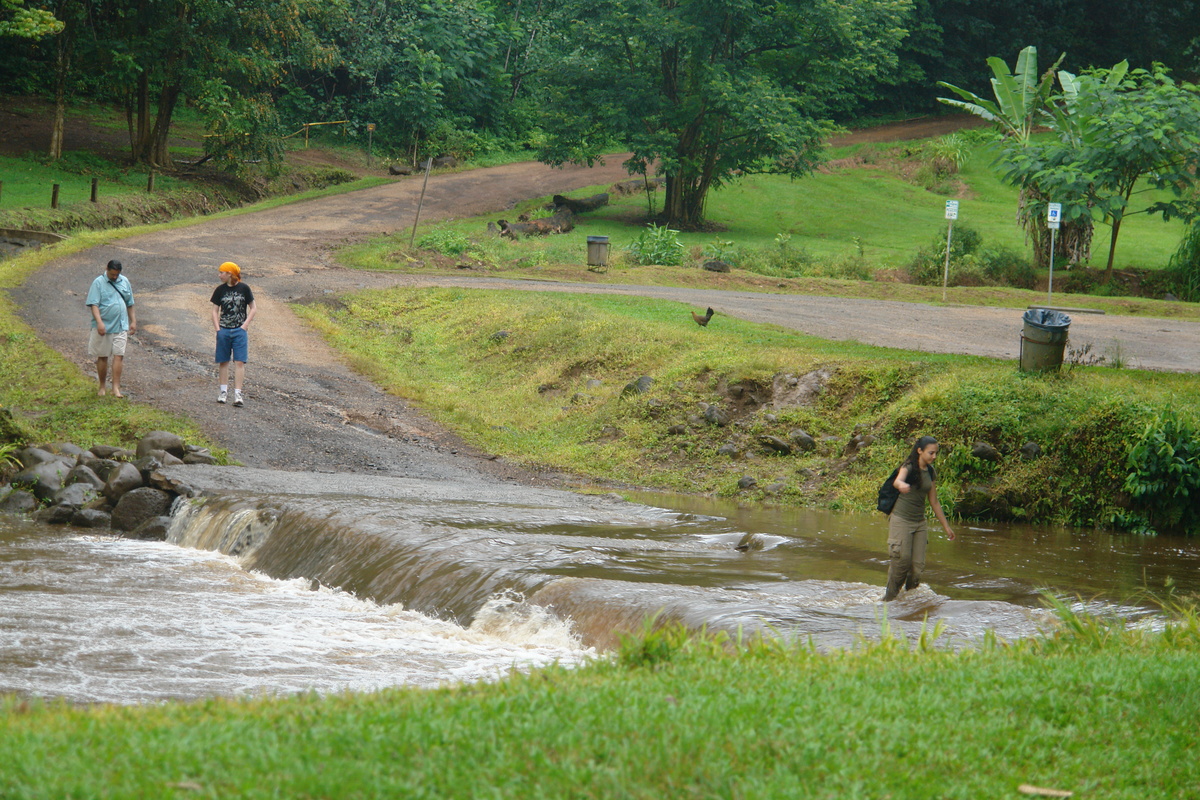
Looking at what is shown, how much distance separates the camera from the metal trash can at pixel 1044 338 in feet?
46.0

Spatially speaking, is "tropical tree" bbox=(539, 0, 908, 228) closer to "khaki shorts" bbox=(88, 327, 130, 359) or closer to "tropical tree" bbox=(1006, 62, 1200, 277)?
"tropical tree" bbox=(1006, 62, 1200, 277)

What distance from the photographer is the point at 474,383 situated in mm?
20281

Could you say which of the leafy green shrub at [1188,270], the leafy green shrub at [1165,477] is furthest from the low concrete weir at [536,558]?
the leafy green shrub at [1188,270]

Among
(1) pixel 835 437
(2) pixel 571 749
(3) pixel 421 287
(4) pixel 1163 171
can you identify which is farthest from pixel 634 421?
(4) pixel 1163 171

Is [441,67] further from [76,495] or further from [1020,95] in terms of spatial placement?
[76,495]

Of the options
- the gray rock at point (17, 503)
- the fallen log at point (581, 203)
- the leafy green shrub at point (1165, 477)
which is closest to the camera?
the leafy green shrub at point (1165, 477)

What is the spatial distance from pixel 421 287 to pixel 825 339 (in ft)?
35.8

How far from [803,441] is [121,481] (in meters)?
8.93

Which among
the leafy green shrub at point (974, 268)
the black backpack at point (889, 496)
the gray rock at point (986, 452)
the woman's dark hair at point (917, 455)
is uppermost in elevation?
the leafy green shrub at point (974, 268)

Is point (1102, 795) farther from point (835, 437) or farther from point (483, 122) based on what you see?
point (483, 122)

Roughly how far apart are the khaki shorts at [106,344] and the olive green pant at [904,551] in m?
11.7

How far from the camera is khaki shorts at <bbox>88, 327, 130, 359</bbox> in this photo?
15.6 meters

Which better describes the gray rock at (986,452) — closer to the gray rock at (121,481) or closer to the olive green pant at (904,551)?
the olive green pant at (904,551)

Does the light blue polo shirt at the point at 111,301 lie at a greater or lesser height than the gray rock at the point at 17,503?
greater
